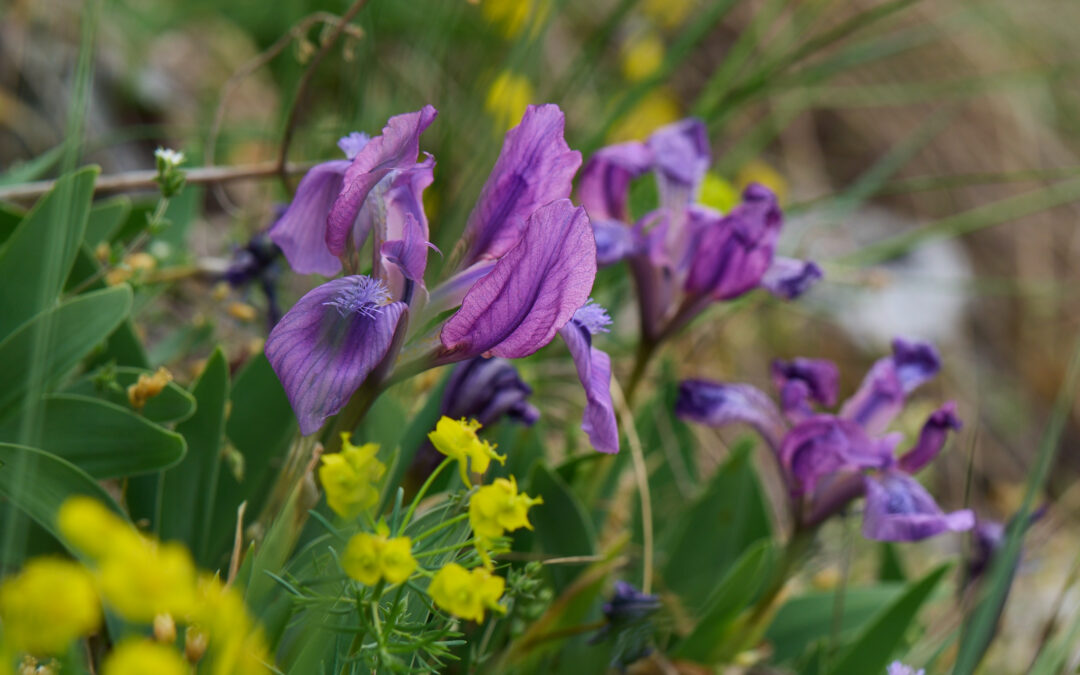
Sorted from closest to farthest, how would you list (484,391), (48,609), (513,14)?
1. (48,609)
2. (484,391)
3. (513,14)

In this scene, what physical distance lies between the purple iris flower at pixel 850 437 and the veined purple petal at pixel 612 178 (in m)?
0.21

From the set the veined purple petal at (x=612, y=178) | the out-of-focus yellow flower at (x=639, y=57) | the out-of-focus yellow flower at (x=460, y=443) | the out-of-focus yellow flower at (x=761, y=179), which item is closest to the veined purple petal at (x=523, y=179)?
the out-of-focus yellow flower at (x=460, y=443)

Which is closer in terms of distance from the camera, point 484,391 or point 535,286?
point 535,286

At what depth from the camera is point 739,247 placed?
999mm

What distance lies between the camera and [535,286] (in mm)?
648

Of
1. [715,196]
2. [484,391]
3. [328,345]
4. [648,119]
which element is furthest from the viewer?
[648,119]

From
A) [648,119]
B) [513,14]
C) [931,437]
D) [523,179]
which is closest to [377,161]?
[523,179]

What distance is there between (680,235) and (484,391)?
33 centimetres

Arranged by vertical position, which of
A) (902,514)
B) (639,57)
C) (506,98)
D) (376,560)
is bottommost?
(902,514)

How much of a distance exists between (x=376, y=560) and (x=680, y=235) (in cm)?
63

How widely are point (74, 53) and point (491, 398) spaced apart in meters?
1.60

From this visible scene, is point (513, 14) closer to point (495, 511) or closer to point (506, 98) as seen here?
point (506, 98)

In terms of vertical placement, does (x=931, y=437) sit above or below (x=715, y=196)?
below

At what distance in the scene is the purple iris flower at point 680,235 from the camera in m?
1.00
